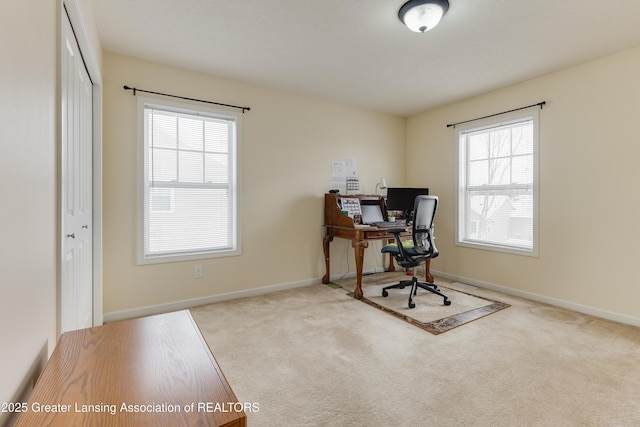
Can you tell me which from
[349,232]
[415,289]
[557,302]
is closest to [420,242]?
[415,289]

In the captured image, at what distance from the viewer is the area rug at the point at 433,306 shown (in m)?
2.75

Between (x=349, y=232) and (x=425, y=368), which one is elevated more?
(x=349, y=232)

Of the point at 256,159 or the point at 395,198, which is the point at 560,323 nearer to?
the point at 395,198

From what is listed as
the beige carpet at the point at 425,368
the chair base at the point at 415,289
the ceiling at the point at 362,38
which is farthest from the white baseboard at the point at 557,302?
the ceiling at the point at 362,38

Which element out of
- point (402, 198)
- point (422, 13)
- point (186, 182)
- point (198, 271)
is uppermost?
point (422, 13)

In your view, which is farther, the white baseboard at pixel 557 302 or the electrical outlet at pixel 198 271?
the electrical outlet at pixel 198 271

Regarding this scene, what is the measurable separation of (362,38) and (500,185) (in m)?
2.46

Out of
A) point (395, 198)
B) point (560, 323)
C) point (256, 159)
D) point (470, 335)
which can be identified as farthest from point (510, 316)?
point (256, 159)

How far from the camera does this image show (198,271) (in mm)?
3215

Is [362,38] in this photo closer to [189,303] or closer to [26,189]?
[26,189]

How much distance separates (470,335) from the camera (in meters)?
2.48

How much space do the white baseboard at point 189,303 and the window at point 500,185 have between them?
235 cm

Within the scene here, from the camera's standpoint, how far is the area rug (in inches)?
108

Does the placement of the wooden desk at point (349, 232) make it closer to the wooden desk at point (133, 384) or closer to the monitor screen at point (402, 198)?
the monitor screen at point (402, 198)
